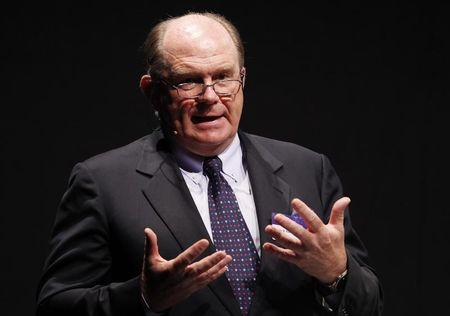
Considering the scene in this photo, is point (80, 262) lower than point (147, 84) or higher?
lower

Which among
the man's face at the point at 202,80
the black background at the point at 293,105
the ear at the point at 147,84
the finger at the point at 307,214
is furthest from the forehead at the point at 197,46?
the black background at the point at 293,105

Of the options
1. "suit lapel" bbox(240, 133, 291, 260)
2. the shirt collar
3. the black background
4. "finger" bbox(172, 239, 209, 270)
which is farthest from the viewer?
the black background

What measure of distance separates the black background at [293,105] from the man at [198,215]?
3.21 ft

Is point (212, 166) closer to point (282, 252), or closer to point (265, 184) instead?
point (265, 184)

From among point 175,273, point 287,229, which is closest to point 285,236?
point 287,229

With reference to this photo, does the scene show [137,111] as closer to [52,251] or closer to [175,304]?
[52,251]

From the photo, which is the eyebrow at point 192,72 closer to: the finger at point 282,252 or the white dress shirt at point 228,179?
the white dress shirt at point 228,179

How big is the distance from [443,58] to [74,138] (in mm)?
1553

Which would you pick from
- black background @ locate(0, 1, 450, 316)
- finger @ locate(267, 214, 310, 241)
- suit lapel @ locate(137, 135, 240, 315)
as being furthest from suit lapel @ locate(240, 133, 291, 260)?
black background @ locate(0, 1, 450, 316)

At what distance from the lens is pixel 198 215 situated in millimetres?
2383

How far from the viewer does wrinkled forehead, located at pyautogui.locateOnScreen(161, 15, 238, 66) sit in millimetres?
2461

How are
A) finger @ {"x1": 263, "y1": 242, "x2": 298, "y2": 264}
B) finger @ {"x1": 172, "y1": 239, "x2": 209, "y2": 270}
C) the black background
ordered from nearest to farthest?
finger @ {"x1": 172, "y1": 239, "x2": 209, "y2": 270} < finger @ {"x1": 263, "y1": 242, "x2": 298, "y2": 264} < the black background

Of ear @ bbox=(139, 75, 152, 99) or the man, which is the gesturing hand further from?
ear @ bbox=(139, 75, 152, 99)

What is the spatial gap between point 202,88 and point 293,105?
132 centimetres
